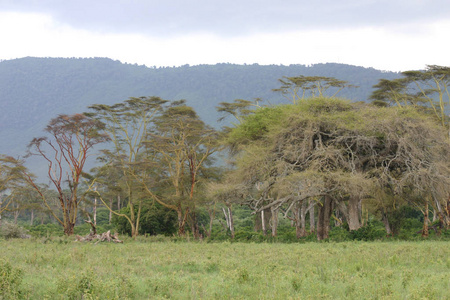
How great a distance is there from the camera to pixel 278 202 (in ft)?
77.6

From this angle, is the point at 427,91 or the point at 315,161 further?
the point at 427,91

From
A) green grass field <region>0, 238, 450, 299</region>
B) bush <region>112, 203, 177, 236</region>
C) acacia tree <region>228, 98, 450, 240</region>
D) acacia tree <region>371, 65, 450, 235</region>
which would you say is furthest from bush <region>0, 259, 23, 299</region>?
bush <region>112, 203, 177, 236</region>

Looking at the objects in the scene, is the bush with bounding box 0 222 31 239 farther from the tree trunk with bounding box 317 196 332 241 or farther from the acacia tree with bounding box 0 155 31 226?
the tree trunk with bounding box 317 196 332 241

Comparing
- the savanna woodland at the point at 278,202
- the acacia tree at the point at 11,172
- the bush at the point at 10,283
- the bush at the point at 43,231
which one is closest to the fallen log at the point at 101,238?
the savanna woodland at the point at 278,202

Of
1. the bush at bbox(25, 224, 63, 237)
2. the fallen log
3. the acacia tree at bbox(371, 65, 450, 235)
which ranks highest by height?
the acacia tree at bbox(371, 65, 450, 235)

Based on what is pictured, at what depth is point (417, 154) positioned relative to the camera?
77.3ft

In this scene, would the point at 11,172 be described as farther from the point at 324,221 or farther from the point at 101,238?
the point at 324,221

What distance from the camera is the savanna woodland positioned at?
9539 millimetres

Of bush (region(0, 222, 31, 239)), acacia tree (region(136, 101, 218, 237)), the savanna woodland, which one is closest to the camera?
the savanna woodland

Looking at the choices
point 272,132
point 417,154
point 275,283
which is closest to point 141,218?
point 272,132

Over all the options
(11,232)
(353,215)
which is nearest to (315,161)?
(353,215)

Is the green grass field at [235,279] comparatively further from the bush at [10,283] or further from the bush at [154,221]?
the bush at [154,221]

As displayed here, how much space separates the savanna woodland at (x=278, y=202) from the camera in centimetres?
954

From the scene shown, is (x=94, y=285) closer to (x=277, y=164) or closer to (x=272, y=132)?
(x=277, y=164)
